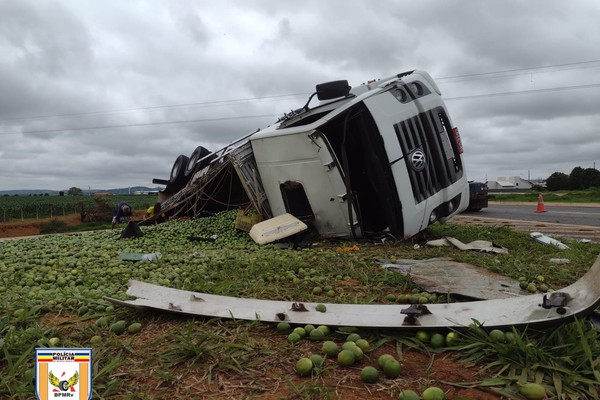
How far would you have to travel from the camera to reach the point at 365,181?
24.1 feet

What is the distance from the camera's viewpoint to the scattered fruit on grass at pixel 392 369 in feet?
6.79

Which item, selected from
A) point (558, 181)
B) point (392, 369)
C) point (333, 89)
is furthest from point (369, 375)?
point (558, 181)

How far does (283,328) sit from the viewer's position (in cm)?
263

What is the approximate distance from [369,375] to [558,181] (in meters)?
45.0

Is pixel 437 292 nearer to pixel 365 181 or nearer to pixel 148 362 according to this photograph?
pixel 148 362

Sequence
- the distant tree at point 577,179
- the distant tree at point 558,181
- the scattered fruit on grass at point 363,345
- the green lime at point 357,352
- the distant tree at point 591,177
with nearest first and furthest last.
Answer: the green lime at point 357,352 → the scattered fruit on grass at point 363,345 → the distant tree at point 591,177 → the distant tree at point 577,179 → the distant tree at point 558,181

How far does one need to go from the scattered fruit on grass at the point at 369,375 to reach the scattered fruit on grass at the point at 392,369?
0.20 feet

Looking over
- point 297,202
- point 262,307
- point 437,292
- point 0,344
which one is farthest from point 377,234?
point 0,344

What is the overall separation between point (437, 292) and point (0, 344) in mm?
3023

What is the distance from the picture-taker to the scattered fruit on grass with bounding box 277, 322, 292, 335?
263 centimetres

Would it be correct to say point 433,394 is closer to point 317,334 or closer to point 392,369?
point 392,369

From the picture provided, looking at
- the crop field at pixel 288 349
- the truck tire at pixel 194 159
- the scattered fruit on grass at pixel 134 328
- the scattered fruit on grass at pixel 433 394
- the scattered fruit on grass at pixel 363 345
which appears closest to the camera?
the scattered fruit on grass at pixel 433 394

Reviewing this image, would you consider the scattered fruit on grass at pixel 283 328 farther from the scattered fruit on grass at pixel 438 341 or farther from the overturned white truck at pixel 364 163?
the overturned white truck at pixel 364 163

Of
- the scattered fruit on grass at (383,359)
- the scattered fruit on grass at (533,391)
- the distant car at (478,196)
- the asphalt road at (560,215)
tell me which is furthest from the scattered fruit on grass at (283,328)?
the distant car at (478,196)
